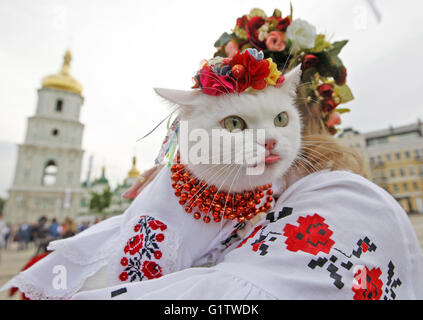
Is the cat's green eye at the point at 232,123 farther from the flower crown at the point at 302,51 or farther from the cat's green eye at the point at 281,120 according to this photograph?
the flower crown at the point at 302,51

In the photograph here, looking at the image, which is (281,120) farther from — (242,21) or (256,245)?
(242,21)

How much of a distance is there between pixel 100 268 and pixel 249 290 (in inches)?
30.8

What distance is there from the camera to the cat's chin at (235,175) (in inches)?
33.6

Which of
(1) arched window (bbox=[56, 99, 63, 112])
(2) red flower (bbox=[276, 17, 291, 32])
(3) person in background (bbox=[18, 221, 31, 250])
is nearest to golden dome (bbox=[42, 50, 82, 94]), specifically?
(1) arched window (bbox=[56, 99, 63, 112])

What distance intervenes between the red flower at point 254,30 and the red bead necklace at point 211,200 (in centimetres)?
82

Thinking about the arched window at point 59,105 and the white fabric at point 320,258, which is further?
the arched window at point 59,105

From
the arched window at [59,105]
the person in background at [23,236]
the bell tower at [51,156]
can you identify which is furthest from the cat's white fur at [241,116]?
the arched window at [59,105]

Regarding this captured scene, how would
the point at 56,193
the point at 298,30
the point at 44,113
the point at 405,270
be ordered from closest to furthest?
the point at 405,270 → the point at 298,30 → the point at 56,193 → the point at 44,113

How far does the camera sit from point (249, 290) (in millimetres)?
576

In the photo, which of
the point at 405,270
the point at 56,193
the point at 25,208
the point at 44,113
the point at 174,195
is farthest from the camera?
the point at 44,113

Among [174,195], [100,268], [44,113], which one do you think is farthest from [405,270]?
[44,113]

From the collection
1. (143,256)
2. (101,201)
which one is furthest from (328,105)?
(101,201)

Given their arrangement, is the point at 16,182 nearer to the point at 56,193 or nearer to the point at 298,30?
the point at 56,193

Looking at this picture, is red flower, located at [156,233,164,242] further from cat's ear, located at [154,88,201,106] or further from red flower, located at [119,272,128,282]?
cat's ear, located at [154,88,201,106]
